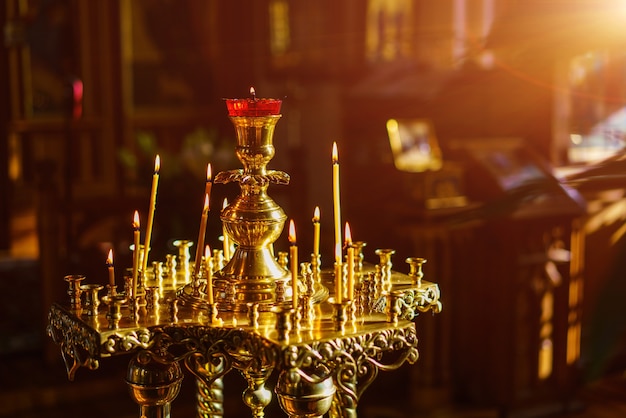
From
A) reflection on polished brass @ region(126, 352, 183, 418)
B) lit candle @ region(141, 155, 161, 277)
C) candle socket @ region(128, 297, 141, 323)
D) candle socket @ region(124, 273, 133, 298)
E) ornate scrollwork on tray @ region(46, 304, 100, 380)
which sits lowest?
reflection on polished brass @ region(126, 352, 183, 418)

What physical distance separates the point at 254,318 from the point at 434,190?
7.70 feet

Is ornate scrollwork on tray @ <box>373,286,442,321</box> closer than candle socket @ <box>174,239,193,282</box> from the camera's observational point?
Yes

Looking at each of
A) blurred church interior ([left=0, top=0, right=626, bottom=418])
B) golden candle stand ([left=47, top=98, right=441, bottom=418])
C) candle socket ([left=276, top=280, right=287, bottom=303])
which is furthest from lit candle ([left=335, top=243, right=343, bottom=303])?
blurred church interior ([left=0, top=0, right=626, bottom=418])

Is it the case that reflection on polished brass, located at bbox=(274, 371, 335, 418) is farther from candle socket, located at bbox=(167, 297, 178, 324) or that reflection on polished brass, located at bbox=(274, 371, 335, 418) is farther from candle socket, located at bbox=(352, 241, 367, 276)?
candle socket, located at bbox=(352, 241, 367, 276)

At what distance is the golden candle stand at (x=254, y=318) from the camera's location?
1.34 meters

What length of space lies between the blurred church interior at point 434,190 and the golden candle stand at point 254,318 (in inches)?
19.3

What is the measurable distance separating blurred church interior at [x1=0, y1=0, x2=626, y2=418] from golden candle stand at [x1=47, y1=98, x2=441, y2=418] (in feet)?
1.61

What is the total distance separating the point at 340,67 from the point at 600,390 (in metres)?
2.93

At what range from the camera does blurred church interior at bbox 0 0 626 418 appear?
142 inches

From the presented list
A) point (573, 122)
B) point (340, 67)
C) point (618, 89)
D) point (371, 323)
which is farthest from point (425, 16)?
point (371, 323)

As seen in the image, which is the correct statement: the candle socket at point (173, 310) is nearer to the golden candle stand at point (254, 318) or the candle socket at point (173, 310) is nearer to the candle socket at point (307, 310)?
the golden candle stand at point (254, 318)

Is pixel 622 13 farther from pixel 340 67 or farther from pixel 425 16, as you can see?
pixel 425 16

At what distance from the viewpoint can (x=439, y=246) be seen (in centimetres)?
366

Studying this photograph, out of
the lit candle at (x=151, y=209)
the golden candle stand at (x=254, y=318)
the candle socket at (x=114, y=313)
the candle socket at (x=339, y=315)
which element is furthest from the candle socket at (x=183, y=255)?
the candle socket at (x=339, y=315)
